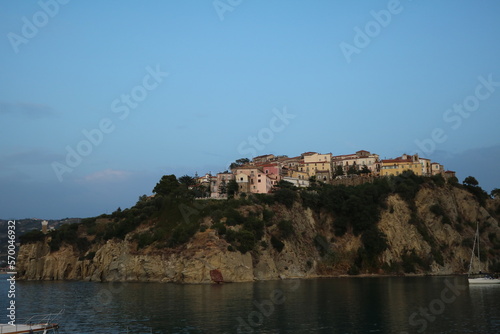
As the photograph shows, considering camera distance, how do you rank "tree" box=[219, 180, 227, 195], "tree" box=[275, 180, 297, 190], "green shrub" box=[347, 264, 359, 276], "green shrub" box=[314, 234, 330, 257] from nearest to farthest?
1. "green shrub" box=[347, 264, 359, 276]
2. "green shrub" box=[314, 234, 330, 257]
3. "tree" box=[275, 180, 297, 190]
4. "tree" box=[219, 180, 227, 195]

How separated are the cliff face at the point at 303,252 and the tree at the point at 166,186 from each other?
55.3ft

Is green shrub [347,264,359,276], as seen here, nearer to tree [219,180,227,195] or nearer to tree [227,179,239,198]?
tree [227,179,239,198]

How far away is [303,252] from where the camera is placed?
309 ft

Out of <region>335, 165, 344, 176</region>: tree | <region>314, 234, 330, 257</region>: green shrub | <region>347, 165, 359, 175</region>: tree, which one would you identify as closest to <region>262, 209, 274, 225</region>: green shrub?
<region>314, 234, 330, 257</region>: green shrub

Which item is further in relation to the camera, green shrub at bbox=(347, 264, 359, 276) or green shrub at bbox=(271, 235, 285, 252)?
green shrub at bbox=(347, 264, 359, 276)

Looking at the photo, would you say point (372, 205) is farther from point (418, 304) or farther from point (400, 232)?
point (418, 304)

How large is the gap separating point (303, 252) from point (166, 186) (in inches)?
1303

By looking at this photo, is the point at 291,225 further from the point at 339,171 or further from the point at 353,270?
the point at 339,171

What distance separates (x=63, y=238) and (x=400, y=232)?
224ft

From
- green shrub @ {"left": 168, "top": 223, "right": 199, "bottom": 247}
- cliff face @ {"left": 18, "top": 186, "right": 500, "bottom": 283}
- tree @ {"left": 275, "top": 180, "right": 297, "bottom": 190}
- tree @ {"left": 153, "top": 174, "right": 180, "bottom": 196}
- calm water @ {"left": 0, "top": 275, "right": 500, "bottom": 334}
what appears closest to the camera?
calm water @ {"left": 0, "top": 275, "right": 500, "bottom": 334}

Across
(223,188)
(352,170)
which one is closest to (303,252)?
(223,188)

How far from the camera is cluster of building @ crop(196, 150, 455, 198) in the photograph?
4437 inches

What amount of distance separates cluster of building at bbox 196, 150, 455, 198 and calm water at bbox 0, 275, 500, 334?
42610 millimetres

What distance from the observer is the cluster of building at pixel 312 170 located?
113 metres
